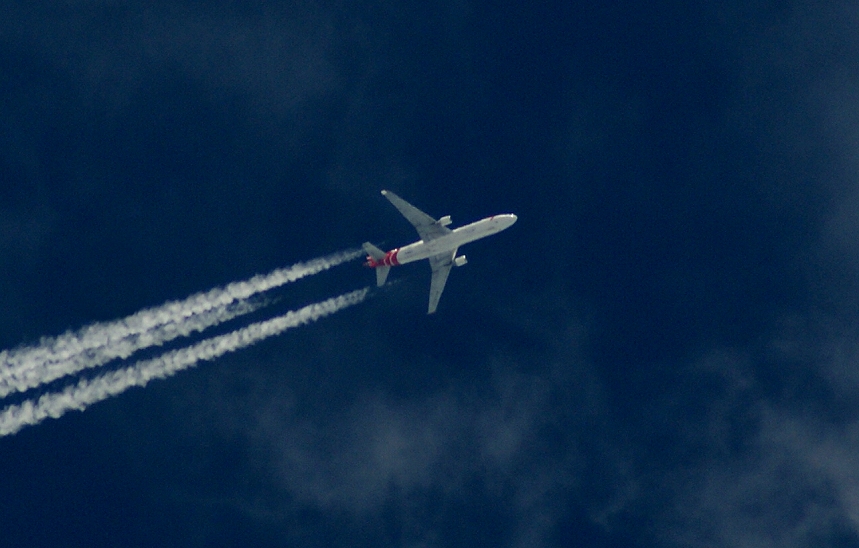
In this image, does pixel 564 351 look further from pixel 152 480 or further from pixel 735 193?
pixel 152 480

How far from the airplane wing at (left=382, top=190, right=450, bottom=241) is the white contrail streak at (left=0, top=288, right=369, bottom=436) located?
1400cm

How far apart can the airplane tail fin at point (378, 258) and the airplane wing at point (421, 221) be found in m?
7.10

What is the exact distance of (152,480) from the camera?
177 m

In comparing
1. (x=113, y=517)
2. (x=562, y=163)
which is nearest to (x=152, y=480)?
(x=113, y=517)

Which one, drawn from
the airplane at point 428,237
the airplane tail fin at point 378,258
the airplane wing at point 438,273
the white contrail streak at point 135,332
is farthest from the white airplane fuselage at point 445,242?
the white contrail streak at point 135,332

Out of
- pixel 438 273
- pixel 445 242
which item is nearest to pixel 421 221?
pixel 445 242

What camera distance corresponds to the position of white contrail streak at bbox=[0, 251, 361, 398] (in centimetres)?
16000

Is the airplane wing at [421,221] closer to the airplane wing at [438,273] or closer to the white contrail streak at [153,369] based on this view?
the airplane wing at [438,273]

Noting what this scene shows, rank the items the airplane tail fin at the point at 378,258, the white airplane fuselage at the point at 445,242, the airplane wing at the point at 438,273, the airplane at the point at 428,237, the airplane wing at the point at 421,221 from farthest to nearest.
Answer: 1. the airplane wing at the point at 438,273
2. the white airplane fuselage at the point at 445,242
3. the airplane at the point at 428,237
4. the airplane wing at the point at 421,221
5. the airplane tail fin at the point at 378,258

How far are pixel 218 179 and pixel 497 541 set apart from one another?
76.6 m

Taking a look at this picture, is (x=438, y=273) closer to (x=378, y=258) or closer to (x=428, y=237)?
(x=428, y=237)

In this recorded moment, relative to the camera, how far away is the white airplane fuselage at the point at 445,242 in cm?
17362

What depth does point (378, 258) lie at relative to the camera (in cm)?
17338

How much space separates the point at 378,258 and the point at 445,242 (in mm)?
11144
